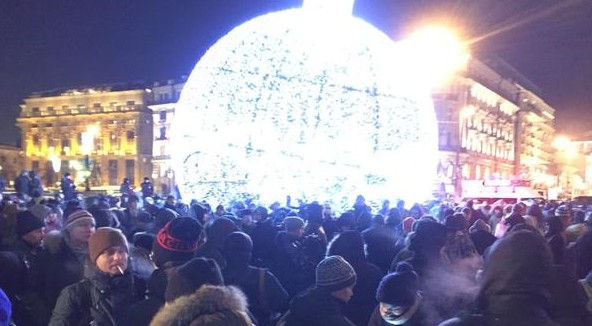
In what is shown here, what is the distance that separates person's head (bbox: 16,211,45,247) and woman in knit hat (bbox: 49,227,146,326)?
1860 millimetres

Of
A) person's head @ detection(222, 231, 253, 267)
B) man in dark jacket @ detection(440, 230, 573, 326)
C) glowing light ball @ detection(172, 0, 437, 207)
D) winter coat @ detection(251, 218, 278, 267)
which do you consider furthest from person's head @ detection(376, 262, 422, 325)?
glowing light ball @ detection(172, 0, 437, 207)

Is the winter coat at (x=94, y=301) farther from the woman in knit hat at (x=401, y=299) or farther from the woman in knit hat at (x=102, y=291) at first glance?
the woman in knit hat at (x=401, y=299)

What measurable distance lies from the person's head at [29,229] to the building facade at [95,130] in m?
75.2

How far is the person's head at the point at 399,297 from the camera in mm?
3469

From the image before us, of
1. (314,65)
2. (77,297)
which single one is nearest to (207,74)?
(314,65)

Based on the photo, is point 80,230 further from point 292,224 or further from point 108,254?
point 292,224

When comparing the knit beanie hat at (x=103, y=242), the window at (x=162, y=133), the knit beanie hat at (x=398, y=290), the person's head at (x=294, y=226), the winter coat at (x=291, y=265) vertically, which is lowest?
the winter coat at (x=291, y=265)

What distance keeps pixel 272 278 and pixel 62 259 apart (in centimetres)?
166

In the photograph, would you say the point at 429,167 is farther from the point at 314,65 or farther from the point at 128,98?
the point at 128,98

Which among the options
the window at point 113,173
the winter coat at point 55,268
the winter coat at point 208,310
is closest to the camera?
the winter coat at point 208,310

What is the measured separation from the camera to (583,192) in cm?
7550

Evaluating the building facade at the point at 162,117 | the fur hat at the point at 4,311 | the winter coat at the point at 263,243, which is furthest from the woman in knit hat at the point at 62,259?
the building facade at the point at 162,117

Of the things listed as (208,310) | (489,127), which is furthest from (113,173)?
(208,310)

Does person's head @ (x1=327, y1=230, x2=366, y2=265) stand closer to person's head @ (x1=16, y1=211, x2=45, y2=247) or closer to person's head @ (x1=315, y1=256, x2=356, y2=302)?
person's head @ (x1=315, y1=256, x2=356, y2=302)
